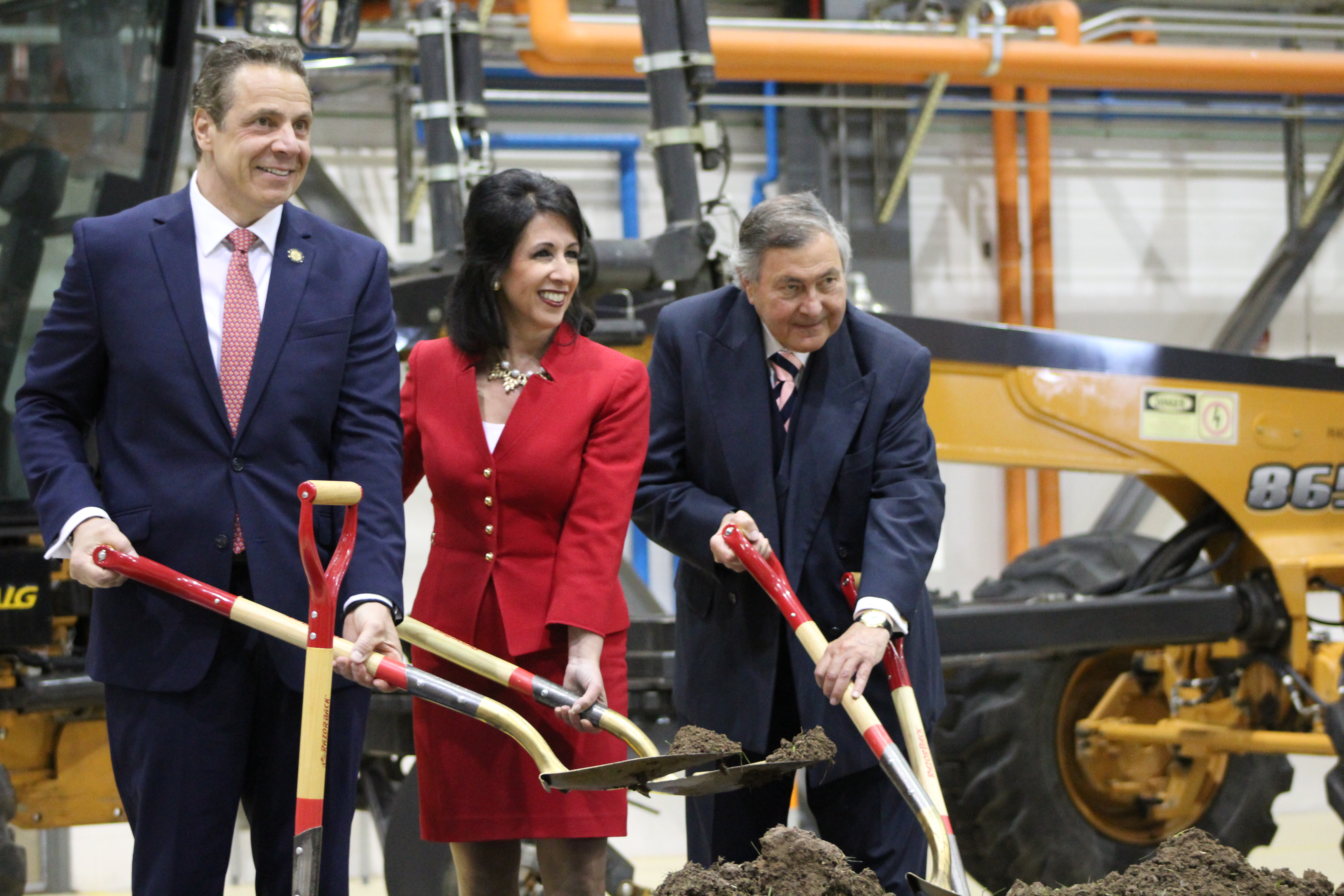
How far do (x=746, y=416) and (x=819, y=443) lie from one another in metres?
0.13

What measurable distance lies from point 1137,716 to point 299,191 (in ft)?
12.3

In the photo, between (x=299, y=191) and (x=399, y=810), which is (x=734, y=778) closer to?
(x=399, y=810)

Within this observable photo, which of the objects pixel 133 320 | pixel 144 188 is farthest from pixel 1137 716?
pixel 133 320

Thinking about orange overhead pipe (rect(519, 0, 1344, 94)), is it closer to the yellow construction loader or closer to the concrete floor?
the yellow construction loader

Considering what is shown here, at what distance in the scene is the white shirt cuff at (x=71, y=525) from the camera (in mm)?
1974

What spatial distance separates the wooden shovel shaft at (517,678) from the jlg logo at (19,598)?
168 cm

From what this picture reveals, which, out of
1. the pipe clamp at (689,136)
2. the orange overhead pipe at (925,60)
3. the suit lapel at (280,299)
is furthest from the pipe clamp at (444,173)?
the suit lapel at (280,299)

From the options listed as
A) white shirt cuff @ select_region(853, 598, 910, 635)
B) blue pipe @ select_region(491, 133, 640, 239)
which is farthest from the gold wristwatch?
blue pipe @ select_region(491, 133, 640, 239)

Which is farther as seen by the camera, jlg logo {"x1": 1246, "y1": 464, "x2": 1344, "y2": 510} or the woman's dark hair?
jlg logo {"x1": 1246, "y1": 464, "x2": 1344, "y2": 510}

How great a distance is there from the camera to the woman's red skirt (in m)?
2.36

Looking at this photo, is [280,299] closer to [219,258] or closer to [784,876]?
[219,258]

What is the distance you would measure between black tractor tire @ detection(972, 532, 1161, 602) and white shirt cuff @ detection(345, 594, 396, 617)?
3.00 m

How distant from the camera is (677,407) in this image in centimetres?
260

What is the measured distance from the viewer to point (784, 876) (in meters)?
1.95
